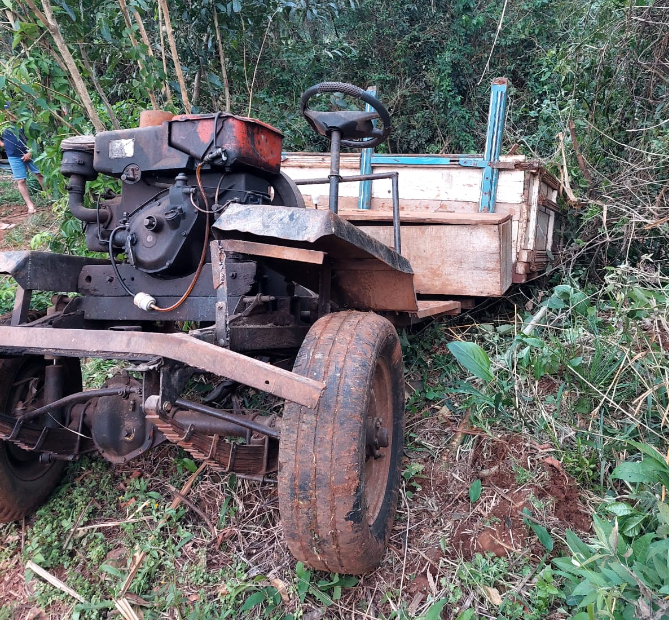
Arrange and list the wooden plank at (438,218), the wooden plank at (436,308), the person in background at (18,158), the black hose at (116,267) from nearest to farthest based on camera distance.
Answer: the black hose at (116,267), the wooden plank at (436,308), the wooden plank at (438,218), the person in background at (18,158)

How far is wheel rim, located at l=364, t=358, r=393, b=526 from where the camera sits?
2.11 m

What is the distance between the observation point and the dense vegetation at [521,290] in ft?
6.64

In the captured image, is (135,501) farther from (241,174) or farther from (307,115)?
(307,115)

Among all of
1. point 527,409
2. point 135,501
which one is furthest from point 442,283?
point 135,501

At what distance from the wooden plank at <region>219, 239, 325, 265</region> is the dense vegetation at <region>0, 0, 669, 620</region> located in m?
1.18

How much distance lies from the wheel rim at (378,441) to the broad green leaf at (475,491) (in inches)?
15.2

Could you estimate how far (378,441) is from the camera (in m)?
2.10

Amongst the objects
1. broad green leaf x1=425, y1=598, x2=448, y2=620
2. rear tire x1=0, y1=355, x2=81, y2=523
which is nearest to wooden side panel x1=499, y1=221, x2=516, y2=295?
broad green leaf x1=425, y1=598, x2=448, y2=620

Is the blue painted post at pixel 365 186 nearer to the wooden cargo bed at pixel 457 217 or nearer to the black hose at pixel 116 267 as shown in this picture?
the wooden cargo bed at pixel 457 217

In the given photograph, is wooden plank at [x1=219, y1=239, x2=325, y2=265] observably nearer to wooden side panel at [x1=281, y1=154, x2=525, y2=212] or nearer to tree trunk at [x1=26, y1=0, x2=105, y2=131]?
wooden side panel at [x1=281, y1=154, x2=525, y2=212]

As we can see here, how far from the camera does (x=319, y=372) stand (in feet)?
5.84

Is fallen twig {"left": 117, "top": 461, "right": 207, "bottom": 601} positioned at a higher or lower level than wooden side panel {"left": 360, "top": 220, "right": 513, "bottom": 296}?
lower

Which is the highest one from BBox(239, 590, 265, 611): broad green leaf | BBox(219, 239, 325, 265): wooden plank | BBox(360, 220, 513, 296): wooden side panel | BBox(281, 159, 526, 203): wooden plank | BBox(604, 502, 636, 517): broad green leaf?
BBox(219, 239, 325, 265): wooden plank

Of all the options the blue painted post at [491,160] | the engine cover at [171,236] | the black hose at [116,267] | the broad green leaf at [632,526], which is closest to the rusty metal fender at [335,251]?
A: the engine cover at [171,236]
